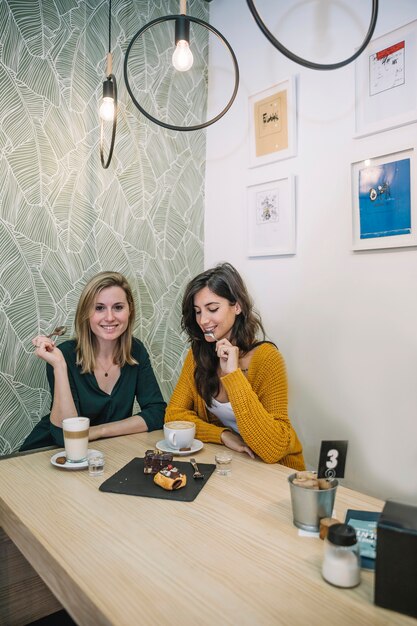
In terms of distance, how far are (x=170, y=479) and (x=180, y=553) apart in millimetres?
286

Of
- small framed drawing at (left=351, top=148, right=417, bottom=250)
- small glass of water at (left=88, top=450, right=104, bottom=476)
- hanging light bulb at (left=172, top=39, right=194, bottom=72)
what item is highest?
hanging light bulb at (left=172, top=39, right=194, bottom=72)

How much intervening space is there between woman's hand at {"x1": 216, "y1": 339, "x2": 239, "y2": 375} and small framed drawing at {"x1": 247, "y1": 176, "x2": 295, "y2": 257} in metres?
0.71

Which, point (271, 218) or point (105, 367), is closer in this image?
point (105, 367)

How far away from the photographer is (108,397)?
1.88 m

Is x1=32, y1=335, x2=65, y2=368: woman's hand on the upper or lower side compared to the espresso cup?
upper

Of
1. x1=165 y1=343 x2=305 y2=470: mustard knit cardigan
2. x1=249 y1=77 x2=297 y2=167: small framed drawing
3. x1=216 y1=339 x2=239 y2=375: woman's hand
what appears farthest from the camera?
x1=249 y1=77 x2=297 y2=167: small framed drawing

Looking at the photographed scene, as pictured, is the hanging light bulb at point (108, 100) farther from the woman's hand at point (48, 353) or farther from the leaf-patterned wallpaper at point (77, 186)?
the woman's hand at point (48, 353)

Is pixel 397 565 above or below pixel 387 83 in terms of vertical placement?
below

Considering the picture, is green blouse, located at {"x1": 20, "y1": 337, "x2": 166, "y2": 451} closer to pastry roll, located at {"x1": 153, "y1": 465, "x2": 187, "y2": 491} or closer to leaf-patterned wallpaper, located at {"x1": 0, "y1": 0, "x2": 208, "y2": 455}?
leaf-patterned wallpaper, located at {"x1": 0, "y1": 0, "x2": 208, "y2": 455}

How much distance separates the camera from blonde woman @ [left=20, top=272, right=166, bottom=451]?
184 centimetres

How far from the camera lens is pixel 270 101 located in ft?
7.32

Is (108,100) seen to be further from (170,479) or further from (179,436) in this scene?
(170,479)

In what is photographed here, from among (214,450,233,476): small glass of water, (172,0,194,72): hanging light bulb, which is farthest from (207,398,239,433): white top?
(172,0,194,72): hanging light bulb

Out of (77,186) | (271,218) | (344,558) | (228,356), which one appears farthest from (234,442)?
(77,186)
